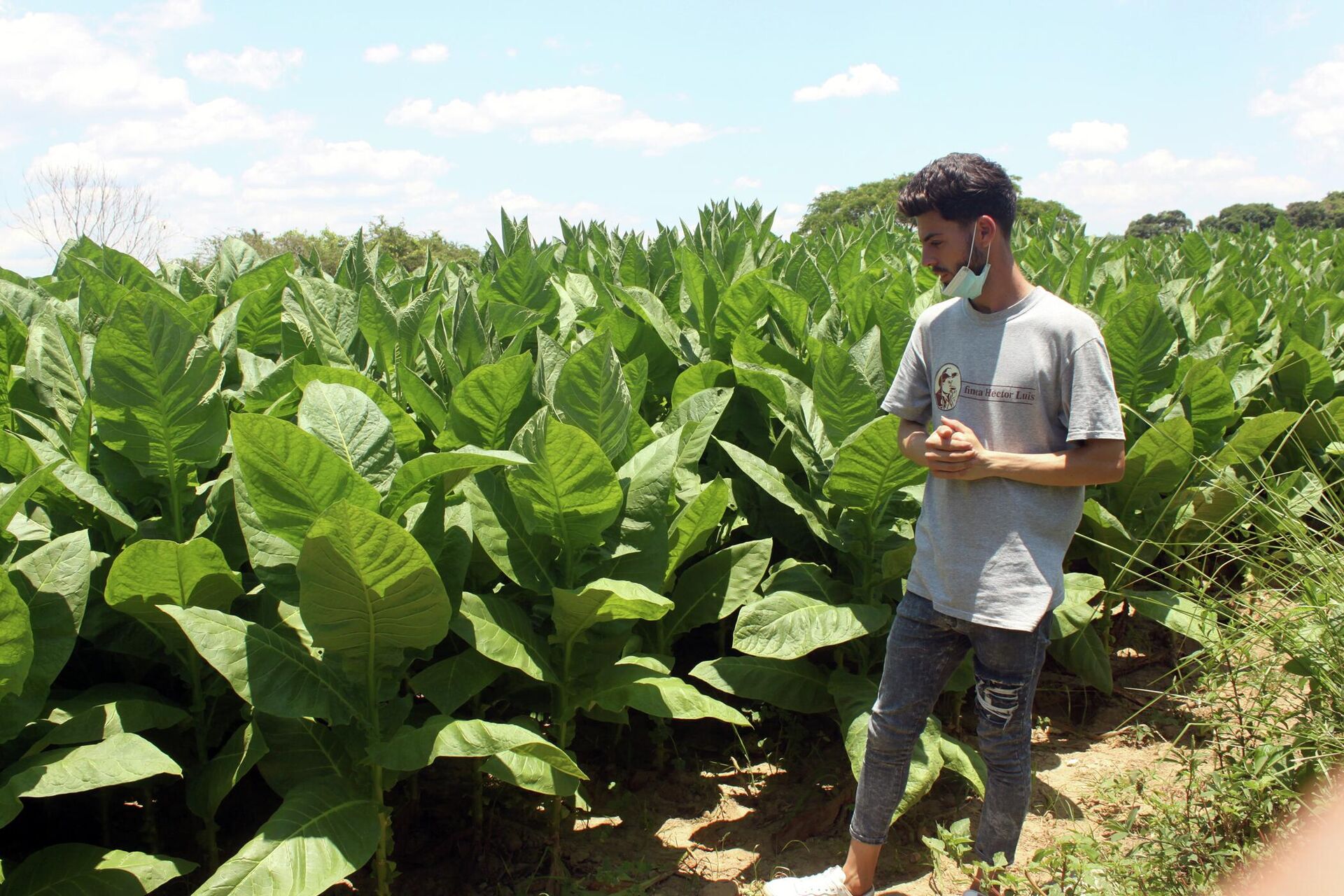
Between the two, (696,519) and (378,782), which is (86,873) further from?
(696,519)

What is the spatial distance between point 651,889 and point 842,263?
3.32 metres

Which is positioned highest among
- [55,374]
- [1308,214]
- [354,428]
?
[1308,214]

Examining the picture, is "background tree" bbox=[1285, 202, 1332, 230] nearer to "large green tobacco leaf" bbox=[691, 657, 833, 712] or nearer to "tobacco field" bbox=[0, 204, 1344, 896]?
"tobacco field" bbox=[0, 204, 1344, 896]

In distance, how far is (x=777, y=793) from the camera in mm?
3398

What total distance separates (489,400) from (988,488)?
127cm

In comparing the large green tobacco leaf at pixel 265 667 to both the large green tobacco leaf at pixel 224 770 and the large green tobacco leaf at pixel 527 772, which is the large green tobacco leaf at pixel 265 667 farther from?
the large green tobacco leaf at pixel 527 772

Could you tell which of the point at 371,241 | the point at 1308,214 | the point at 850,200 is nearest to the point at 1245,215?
the point at 1308,214

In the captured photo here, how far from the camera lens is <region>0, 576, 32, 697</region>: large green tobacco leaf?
6.64ft

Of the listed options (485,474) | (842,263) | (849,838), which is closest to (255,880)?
(485,474)

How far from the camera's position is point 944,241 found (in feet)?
8.66

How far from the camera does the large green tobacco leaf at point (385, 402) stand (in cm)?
278

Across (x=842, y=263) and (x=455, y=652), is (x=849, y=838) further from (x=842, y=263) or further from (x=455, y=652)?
(x=842, y=263)

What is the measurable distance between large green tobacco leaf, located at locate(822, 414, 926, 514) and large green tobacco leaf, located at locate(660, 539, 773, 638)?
0.28 m

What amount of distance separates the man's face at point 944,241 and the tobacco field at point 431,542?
0.45 metres
